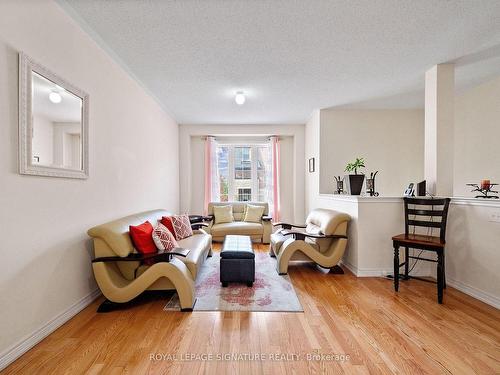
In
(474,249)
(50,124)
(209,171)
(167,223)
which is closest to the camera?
(50,124)

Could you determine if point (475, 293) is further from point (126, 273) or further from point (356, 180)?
point (126, 273)

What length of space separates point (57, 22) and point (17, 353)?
2.58m

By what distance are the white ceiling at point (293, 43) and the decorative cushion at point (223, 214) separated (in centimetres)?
245

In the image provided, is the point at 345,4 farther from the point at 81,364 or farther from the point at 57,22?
the point at 81,364

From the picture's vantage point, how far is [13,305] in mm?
1736

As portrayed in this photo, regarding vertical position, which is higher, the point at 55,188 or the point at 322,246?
the point at 55,188

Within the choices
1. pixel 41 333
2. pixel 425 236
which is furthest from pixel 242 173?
pixel 41 333

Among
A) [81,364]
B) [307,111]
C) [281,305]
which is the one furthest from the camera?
[307,111]

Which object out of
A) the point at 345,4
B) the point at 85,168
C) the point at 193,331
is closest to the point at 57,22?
the point at 85,168

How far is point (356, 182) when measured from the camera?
13.1ft

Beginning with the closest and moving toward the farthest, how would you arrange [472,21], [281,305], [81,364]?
[81,364] < [472,21] < [281,305]

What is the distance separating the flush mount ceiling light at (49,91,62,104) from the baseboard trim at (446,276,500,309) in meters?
4.52

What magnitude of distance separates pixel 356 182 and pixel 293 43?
2.31 m

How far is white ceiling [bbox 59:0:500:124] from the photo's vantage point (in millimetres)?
2172
